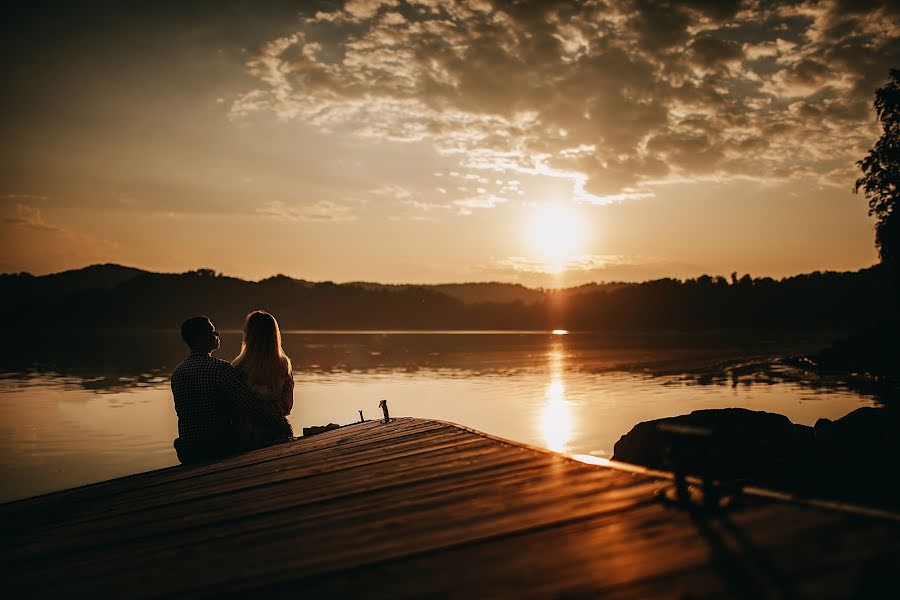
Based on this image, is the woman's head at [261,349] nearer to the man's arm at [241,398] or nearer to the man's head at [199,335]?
the man's arm at [241,398]

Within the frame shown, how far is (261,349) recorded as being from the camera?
8625mm

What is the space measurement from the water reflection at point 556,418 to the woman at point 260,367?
36.3 feet

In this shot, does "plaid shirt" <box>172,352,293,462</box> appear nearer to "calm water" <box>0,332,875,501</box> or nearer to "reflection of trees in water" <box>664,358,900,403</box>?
"calm water" <box>0,332,875,501</box>

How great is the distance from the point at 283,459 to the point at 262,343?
1.86 m

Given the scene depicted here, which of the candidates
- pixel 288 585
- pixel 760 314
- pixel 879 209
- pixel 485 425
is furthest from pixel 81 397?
pixel 760 314

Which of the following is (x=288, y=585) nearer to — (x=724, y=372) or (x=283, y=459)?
(x=283, y=459)

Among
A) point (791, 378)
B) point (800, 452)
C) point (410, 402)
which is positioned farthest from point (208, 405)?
point (791, 378)

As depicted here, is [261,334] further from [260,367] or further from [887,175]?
[887,175]

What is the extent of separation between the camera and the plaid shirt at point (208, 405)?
25.6ft

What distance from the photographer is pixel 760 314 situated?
152 m

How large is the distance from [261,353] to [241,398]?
77cm

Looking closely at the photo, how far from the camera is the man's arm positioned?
312 inches

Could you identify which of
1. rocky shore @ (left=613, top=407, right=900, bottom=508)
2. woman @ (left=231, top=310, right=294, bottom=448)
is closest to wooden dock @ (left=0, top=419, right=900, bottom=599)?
woman @ (left=231, top=310, right=294, bottom=448)

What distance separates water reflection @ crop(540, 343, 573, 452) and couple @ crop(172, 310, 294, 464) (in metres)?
11.0
